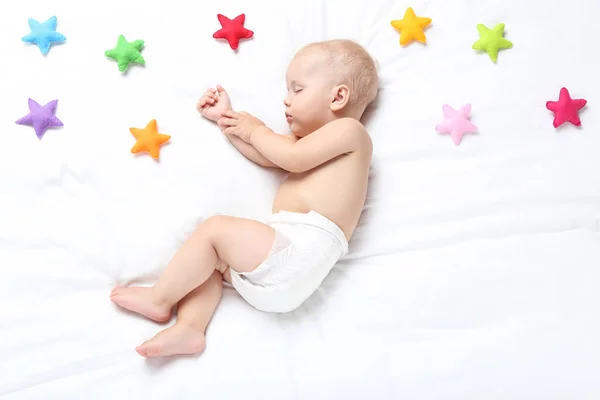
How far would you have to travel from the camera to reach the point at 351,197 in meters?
1.16

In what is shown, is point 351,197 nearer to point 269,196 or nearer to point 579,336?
point 269,196

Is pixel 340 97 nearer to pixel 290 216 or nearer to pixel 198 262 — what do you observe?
pixel 290 216

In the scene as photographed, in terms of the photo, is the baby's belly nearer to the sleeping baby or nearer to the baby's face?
the sleeping baby

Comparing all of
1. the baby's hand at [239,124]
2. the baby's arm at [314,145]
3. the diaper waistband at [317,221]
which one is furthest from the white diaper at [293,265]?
the baby's hand at [239,124]

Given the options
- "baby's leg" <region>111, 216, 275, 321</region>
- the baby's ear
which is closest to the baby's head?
the baby's ear

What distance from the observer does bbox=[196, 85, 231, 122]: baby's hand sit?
1.25 metres

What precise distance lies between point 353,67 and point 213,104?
31 centimetres

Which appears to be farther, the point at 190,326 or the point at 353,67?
the point at 353,67

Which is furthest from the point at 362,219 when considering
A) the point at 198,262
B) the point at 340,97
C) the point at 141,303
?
the point at 141,303

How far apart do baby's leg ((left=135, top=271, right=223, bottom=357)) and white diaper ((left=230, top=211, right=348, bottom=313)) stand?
48 millimetres

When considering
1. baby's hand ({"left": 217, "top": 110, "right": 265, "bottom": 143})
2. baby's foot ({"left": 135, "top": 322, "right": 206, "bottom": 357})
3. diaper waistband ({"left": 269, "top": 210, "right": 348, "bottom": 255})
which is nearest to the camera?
baby's foot ({"left": 135, "top": 322, "right": 206, "bottom": 357})

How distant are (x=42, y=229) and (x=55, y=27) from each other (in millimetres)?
473

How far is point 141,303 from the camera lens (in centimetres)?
107

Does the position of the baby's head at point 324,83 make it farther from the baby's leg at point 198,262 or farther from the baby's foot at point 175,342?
the baby's foot at point 175,342
